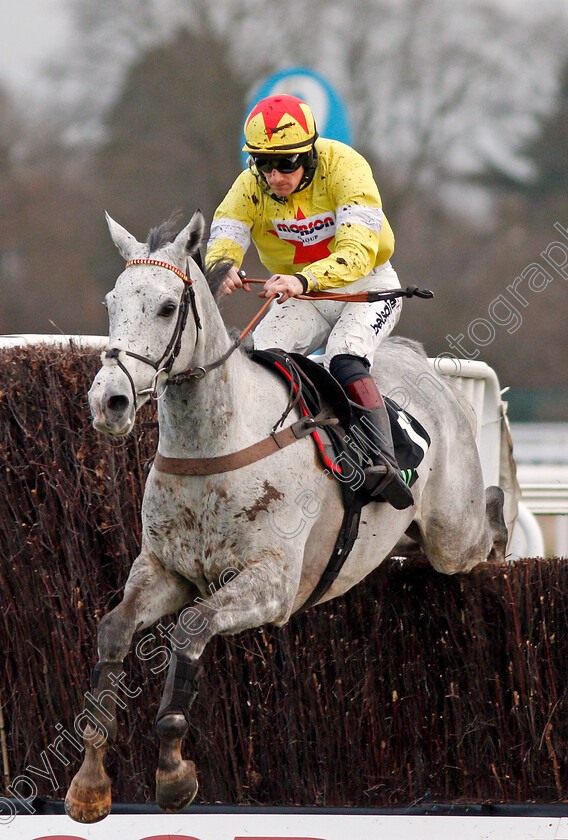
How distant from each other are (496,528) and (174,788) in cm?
320

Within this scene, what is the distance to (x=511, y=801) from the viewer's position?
6254 millimetres

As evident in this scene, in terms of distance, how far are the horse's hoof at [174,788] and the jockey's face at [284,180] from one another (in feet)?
8.45

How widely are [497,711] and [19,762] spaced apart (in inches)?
103

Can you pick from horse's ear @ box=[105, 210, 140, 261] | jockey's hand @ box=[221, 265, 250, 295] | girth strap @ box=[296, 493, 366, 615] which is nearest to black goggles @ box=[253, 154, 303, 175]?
jockey's hand @ box=[221, 265, 250, 295]

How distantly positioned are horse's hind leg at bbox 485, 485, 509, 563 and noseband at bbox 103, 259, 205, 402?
9.67ft

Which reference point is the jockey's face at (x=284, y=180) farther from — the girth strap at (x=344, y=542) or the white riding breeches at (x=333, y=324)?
the girth strap at (x=344, y=542)

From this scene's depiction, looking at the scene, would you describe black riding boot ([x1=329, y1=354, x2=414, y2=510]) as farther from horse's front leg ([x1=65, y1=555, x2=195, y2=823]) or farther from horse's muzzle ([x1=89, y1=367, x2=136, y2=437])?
horse's muzzle ([x1=89, y1=367, x2=136, y2=437])

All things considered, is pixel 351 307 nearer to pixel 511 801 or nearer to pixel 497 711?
pixel 497 711

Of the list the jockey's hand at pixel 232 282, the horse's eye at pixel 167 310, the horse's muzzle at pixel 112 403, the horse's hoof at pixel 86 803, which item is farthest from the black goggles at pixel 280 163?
the horse's hoof at pixel 86 803

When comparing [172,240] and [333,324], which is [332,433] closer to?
[333,324]

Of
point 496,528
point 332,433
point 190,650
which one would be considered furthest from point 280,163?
point 496,528

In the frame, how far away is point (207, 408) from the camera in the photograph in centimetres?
469

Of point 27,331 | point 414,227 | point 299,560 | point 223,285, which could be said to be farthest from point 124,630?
point 414,227

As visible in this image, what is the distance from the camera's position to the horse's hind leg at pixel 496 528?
690cm
